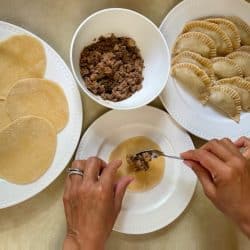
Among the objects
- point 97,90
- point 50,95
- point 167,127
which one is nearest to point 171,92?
point 167,127

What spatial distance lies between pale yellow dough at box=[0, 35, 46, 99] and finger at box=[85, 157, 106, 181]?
0.25 meters

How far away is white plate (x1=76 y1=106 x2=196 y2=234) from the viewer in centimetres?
119

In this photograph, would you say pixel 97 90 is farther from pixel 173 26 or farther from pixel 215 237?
pixel 215 237

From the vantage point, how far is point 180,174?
4.00 feet

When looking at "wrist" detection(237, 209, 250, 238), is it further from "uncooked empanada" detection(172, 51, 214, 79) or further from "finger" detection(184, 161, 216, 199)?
"uncooked empanada" detection(172, 51, 214, 79)

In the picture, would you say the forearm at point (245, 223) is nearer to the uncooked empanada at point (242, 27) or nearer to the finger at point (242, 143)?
the finger at point (242, 143)

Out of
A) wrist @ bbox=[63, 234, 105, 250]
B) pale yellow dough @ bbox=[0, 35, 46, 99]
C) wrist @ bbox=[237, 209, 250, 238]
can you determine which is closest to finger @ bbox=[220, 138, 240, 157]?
wrist @ bbox=[237, 209, 250, 238]

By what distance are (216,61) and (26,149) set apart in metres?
0.52

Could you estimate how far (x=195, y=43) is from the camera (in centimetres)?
120

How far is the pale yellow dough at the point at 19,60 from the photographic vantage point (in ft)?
3.74

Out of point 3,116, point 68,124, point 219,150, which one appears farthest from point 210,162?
point 3,116

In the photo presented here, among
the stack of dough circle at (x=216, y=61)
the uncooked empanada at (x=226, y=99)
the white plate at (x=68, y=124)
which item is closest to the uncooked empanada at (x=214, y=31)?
the stack of dough circle at (x=216, y=61)

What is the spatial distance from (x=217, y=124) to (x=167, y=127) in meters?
0.13

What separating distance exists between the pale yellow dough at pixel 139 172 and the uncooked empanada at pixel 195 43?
244 mm
